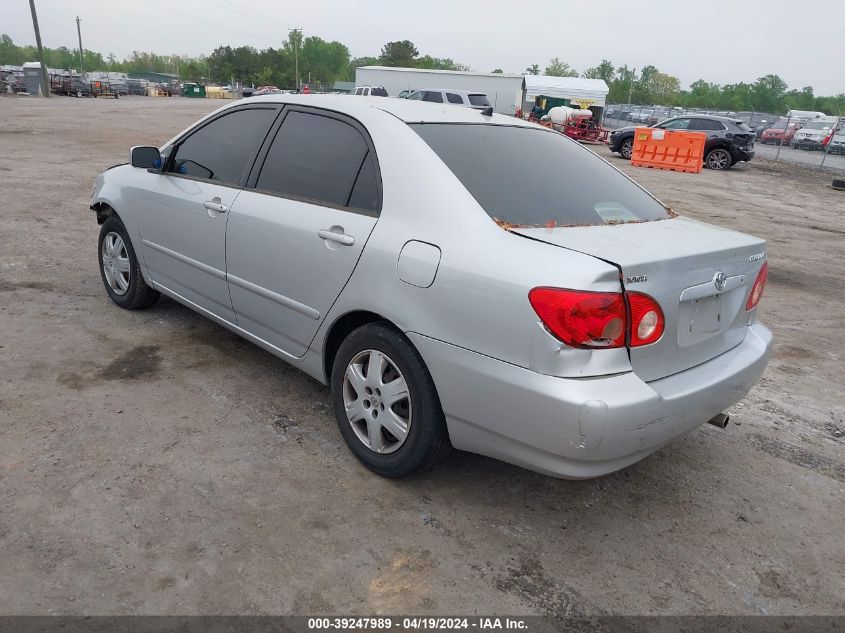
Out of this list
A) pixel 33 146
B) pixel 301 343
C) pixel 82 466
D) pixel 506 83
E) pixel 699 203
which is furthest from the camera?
pixel 506 83

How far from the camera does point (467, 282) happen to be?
238cm

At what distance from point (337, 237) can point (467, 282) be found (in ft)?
2.60

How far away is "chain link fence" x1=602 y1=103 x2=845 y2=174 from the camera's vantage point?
2684 cm

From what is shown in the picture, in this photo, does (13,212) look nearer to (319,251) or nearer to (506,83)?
(319,251)

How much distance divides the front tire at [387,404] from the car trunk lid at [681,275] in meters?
0.74

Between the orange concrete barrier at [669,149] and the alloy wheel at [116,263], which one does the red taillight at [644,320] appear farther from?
the orange concrete barrier at [669,149]

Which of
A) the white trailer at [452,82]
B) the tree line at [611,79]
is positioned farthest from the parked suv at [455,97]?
the tree line at [611,79]

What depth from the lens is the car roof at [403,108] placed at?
3.12 m

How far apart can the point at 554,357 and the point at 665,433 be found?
1.96 ft

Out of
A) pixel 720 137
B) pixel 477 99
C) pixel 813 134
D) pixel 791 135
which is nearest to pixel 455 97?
pixel 477 99

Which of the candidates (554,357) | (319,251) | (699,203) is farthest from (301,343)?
(699,203)

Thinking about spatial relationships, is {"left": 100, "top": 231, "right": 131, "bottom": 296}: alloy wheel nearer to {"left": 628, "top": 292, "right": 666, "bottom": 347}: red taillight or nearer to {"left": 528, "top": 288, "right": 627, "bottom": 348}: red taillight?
{"left": 528, "top": 288, "right": 627, "bottom": 348}: red taillight

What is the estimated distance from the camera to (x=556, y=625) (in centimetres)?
217

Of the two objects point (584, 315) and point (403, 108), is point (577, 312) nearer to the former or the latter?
point (584, 315)
